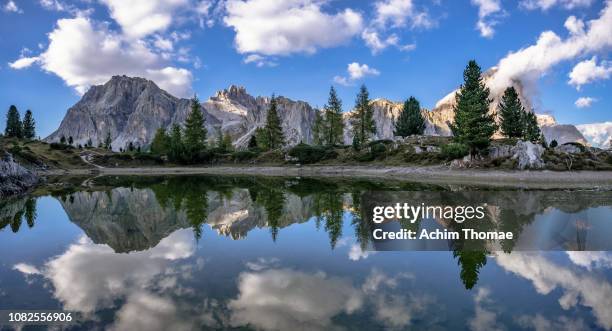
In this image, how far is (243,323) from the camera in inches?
283

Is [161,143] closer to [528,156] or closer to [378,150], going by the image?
[378,150]

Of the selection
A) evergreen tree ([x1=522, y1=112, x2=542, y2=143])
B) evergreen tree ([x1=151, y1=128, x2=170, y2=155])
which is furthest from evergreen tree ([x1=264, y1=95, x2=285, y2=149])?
evergreen tree ([x1=522, y1=112, x2=542, y2=143])

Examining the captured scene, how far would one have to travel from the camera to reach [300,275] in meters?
10.2

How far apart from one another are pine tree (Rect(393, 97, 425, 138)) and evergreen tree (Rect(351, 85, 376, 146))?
7.48m

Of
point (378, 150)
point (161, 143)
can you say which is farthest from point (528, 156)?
point (161, 143)

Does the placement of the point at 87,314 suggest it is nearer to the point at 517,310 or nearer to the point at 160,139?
the point at 517,310

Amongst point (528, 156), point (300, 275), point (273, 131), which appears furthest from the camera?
point (273, 131)

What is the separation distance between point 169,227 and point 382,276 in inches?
450

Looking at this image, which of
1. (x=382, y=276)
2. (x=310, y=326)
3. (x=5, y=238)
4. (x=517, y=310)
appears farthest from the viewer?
(x=5, y=238)

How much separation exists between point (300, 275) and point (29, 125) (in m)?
170

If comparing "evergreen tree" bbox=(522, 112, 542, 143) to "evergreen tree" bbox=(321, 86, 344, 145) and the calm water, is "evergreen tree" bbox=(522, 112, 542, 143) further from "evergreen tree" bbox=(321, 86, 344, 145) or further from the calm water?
the calm water

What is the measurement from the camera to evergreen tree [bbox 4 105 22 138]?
130875 mm

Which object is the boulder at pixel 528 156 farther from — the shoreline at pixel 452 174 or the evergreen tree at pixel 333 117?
the evergreen tree at pixel 333 117

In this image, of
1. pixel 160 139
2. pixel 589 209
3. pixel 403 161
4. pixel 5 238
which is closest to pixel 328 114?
pixel 403 161
